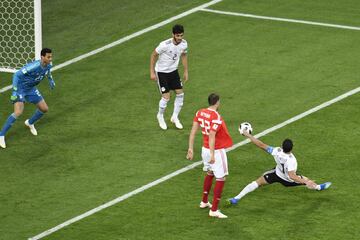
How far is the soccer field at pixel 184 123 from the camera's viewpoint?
66.5 feet

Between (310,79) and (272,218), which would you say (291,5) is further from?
(272,218)

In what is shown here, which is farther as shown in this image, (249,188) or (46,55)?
(46,55)

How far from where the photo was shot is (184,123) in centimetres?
2486

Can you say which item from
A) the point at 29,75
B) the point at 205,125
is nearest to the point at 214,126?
the point at 205,125

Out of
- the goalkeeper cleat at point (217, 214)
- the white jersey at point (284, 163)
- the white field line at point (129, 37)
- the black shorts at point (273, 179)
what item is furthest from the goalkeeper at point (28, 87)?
the white jersey at point (284, 163)

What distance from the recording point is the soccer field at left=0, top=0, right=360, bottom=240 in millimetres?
20281

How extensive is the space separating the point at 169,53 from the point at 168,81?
712mm

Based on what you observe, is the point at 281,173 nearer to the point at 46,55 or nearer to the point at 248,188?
the point at 248,188

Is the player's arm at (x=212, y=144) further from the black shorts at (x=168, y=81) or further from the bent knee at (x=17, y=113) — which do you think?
the bent knee at (x=17, y=113)

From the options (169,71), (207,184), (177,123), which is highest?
(169,71)

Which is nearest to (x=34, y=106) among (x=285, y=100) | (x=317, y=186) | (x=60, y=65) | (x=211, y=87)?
(x=60, y=65)

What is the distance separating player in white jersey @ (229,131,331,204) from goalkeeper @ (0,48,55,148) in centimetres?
A: 560

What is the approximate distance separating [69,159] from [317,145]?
5455mm

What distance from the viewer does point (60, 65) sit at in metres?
28.7
